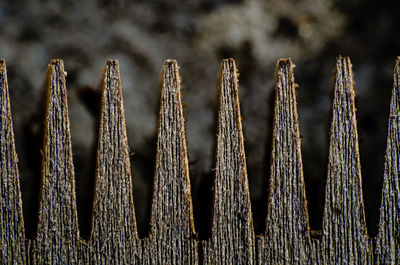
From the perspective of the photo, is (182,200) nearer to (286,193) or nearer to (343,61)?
(286,193)

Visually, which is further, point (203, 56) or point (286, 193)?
point (203, 56)

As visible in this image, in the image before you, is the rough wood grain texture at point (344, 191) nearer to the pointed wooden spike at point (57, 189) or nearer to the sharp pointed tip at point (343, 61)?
the sharp pointed tip at point (343, 61)

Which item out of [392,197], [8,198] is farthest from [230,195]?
[8,198]

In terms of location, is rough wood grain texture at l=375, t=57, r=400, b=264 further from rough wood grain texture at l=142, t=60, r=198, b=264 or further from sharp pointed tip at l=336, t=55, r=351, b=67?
rough wood grain texture at l=142, t=60, r=198, b=264

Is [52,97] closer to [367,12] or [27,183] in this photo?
[27,183]

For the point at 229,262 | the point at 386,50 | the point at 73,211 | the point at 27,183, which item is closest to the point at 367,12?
the point at 386,50
